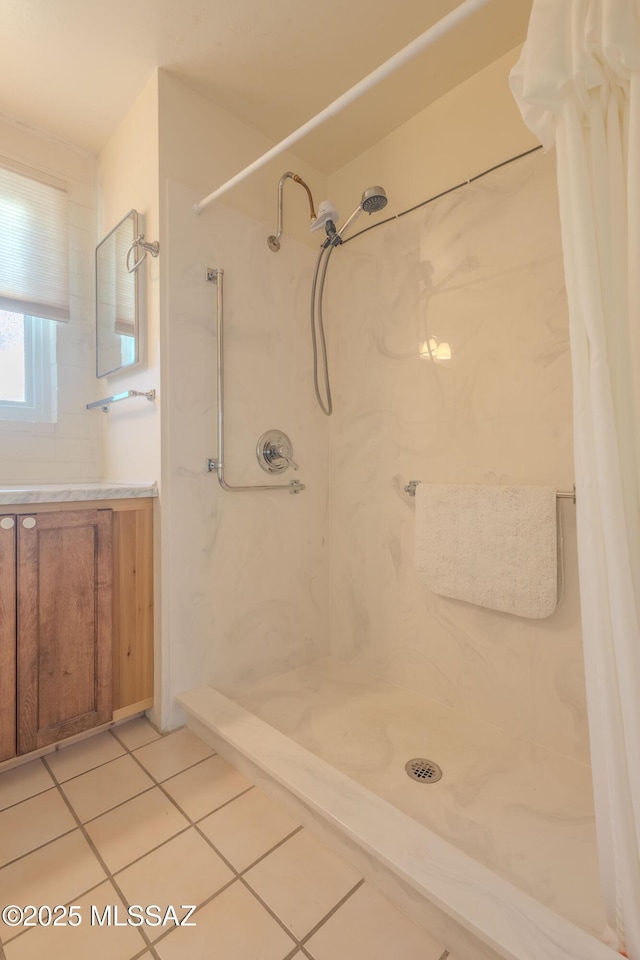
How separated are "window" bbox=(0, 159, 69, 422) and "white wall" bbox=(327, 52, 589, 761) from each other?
1.18 meters

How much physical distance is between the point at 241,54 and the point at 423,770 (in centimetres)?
236

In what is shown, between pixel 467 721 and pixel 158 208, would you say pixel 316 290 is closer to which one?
pixel 158 208

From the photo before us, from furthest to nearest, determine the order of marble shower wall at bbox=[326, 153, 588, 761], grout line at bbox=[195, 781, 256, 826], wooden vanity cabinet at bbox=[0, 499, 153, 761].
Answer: marble shower wall at bbox=[326, 153, 588, 761] < wooden vanity cabinet at bbox=[0, 499, 153, 761] < grout line at bbox=[195, 781, 256, 826]

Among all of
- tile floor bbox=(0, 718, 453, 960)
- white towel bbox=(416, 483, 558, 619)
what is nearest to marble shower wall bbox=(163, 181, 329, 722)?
tile floor bbox=(0, 718, 453, 960)

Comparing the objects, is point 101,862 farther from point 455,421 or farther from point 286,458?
point 455,421

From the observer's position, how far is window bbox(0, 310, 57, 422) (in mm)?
1746

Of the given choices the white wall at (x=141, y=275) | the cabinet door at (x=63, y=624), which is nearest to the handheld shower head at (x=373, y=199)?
the white wall at (x=141, y=275)

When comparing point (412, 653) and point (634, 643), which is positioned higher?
point (634, 643)

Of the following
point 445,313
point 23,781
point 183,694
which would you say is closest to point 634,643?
point 445,313

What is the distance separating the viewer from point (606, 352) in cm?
73

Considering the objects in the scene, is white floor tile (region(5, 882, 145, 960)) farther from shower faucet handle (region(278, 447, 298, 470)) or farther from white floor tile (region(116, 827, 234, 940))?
shower faucet handle (region(278, 447, 298, 470))

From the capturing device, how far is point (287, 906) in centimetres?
91

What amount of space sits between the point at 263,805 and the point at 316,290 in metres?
1.90

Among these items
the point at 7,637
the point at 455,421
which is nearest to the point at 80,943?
the point at 7,637
